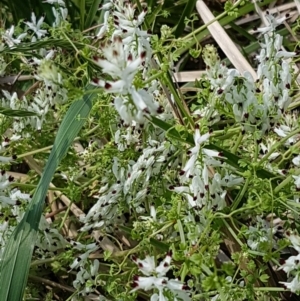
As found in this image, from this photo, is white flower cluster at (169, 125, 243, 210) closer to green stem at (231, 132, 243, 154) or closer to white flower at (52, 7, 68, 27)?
green stem at (231, 132, 243, 154)

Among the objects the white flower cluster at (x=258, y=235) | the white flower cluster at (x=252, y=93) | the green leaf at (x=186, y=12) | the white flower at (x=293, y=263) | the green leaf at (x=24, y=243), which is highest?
the green leaf at (x=186, y=12)

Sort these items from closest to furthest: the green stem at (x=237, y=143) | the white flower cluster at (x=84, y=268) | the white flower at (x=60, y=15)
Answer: the green stem at (x=237, y=143) < the white flower cluster at (x=84, y=268) < the white flower at (x=60, y=15)

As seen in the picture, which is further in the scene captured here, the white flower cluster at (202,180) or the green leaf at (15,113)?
the green leaf at (15,113)

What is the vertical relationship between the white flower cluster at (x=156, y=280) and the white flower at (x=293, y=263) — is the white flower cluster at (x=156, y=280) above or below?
above

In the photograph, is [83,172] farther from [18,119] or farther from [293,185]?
[293,185]


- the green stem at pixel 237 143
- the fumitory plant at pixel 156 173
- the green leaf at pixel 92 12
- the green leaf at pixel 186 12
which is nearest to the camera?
the fumitory plant at pixel 156 173

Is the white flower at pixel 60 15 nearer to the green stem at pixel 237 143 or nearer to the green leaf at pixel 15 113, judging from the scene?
the green leaf at pixel 15 113

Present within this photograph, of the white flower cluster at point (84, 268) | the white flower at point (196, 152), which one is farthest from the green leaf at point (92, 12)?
the white flower at point (196, 152)

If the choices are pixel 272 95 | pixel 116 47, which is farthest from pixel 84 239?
pixel 116 47

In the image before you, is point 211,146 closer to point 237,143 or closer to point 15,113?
point 237,143
